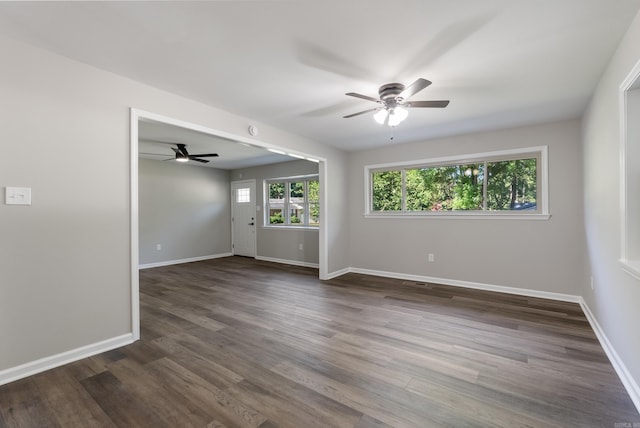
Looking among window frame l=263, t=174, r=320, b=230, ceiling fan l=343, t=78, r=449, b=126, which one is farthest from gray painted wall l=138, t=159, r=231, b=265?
ceiling fan l=343, t=78, r=449, b=126

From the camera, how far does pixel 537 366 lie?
7.35ft

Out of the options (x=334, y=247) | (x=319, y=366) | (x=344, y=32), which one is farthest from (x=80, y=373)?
(x=334, y=247)

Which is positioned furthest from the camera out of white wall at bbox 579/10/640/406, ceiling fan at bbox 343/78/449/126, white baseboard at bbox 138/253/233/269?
white baseboard at bbox 138/253/233/269

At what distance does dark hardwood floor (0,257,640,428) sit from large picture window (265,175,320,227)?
3.24 metres

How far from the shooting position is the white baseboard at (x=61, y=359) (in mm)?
2049

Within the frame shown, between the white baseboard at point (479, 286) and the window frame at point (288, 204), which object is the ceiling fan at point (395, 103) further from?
the window frame at point (288, 204)

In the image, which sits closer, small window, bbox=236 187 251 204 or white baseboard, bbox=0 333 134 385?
white baseboard, bbox=0 333 134 385

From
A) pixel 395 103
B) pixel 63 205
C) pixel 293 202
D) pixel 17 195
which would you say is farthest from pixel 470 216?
pixel 17 195

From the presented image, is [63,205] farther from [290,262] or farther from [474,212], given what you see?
[474,212]

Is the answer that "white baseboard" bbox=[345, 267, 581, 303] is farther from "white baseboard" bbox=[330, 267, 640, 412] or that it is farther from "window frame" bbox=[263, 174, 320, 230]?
"window frame" bbox=[263, 174, 320, 230]

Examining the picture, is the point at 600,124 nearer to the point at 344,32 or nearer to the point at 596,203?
the point at 596,203

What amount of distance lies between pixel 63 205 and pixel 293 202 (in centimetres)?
497

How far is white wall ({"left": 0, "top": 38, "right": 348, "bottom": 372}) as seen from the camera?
207 cm

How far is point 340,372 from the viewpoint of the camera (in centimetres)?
217
